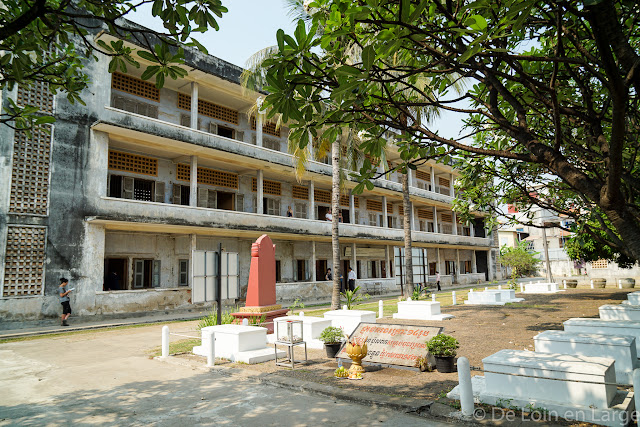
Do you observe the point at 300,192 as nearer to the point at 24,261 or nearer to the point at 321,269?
the point at 321,269

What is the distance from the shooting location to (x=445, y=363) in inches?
263

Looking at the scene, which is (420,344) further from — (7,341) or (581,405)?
(7,341)

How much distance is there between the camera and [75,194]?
15.6 meters

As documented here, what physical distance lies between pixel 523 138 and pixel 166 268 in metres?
18.6

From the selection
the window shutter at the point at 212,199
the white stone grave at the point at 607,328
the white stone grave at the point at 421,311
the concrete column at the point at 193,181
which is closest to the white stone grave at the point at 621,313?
the white stone grave at the point at 607,328

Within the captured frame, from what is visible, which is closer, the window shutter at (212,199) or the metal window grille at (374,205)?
the window shutter at (212,199)

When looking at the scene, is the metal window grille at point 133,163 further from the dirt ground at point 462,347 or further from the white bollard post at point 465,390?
the white bollard post at point 465,390

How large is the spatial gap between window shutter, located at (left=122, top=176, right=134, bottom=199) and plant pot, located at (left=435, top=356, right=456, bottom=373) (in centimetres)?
1599

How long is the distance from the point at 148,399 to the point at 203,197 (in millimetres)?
16454

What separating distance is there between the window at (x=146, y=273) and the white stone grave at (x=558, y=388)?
656 inches

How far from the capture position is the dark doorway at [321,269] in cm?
2727

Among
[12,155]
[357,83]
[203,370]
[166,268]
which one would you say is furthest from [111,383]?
[166,268]

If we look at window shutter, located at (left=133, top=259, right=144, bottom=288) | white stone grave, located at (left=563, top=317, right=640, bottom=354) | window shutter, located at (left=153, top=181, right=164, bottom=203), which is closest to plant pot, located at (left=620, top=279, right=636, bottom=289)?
white stone grave, located at (left=563, top=317, right=640, bottom=354)

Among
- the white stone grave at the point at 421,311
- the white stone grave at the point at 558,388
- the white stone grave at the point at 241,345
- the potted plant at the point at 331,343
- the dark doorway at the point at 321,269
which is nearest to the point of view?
the white stone grave at the point at 558,388
